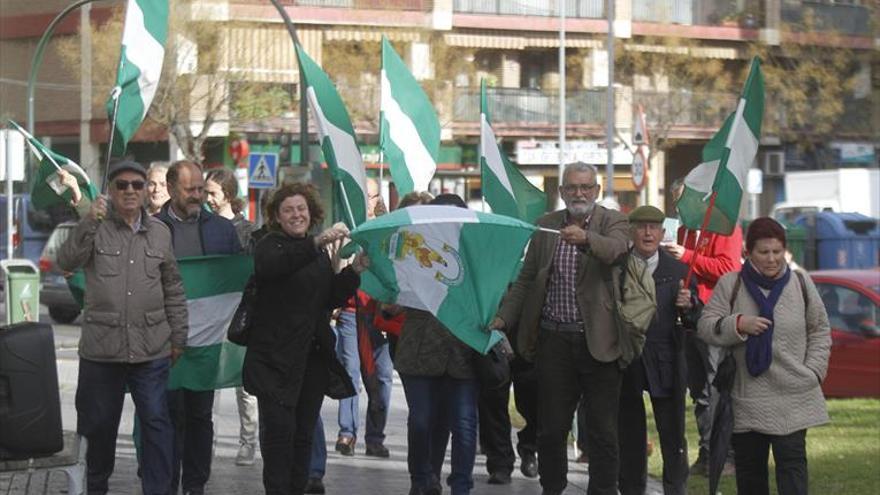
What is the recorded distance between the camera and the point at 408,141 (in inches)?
470

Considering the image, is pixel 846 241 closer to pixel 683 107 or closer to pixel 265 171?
pixel 265 171

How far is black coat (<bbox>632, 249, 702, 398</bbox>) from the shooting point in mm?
10203

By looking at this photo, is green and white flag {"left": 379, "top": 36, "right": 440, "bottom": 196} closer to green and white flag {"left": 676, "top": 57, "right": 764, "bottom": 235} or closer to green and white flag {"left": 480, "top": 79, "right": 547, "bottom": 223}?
green and white flag {"left": 480, "top": 79, "right": 547, "bottom": 223}

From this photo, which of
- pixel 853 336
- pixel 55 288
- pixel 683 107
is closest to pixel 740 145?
pixel 853 336

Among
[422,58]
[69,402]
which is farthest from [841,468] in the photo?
[422,58]

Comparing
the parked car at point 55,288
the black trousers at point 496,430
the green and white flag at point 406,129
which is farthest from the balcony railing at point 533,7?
the black trousers at point 496,430

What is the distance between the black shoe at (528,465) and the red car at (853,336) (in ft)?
21.5

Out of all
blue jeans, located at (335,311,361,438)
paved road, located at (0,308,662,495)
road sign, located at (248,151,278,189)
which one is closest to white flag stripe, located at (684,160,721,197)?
paved road, located at (0,308,662,495)

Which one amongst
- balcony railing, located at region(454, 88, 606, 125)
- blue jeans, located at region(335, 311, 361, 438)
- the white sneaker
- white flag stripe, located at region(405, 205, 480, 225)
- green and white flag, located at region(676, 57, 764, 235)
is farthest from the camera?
balcony railing, located at region(454, 88, 606, 125)

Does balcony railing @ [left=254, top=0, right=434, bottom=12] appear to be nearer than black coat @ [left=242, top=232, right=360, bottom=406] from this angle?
No

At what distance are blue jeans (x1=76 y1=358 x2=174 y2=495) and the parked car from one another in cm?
2203

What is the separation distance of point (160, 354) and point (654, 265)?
2847 mm

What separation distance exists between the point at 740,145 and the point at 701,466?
2.72m

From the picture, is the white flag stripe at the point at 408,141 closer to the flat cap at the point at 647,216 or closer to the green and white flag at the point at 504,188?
the green and white flag at the point at 504,188
